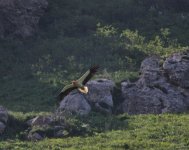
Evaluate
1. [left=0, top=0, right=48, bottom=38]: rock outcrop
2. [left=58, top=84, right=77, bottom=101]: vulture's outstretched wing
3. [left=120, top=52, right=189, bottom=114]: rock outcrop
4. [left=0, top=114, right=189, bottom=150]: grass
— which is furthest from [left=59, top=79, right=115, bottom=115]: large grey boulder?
[left=0, top=0, right=48, bottom=38]: rock outcrop

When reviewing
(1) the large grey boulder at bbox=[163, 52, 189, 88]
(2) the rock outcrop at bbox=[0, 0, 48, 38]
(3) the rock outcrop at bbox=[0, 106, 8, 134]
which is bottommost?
(3) the rock outcrop at bbox=[0, 106, 8, 134]

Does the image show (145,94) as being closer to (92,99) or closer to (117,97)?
(117,97)

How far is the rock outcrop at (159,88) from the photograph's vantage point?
27.5 m

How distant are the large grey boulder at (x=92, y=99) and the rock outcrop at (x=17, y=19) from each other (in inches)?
397

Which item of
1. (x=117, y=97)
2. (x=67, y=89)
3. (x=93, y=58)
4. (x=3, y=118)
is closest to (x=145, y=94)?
(x=117, y=97)

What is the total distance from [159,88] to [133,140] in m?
7.49

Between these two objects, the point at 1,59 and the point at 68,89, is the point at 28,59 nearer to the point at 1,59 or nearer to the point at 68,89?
the point at 1,59

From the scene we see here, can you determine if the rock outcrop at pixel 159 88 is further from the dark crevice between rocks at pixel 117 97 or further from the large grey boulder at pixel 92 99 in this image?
the large grey boulder at pixel 92 99

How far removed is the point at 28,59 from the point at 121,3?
9.33 metres

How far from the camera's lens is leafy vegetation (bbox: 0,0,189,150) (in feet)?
72.6

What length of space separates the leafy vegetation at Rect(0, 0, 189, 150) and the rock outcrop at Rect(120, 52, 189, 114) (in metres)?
1.38

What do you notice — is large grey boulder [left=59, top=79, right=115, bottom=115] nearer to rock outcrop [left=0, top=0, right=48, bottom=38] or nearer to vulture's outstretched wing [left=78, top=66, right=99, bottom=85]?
vulture's outstretched wing [left=78, top=66, right=99, bottom=85]

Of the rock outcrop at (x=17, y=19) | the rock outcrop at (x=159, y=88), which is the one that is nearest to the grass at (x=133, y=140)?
the rock outcrop at (x=159, y=88)

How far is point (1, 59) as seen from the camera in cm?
3469
